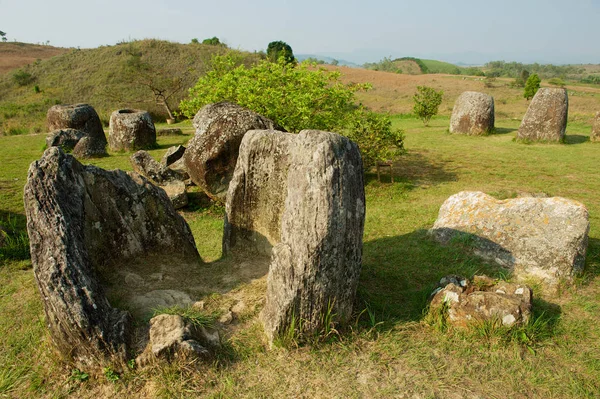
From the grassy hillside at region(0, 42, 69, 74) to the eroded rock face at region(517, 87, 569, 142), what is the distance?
42.6m

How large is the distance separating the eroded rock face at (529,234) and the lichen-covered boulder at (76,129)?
500 inches

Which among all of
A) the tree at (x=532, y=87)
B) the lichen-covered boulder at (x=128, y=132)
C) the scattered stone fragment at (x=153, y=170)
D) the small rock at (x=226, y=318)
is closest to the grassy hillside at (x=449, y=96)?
the tree at (x=532, y=87)

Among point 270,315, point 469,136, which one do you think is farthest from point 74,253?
point 469,136

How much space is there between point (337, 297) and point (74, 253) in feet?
8.83

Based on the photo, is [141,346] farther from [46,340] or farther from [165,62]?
[165,62]

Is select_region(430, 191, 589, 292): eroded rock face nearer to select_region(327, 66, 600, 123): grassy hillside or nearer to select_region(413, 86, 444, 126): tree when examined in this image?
select_region(413, 86, 444, 126): tree

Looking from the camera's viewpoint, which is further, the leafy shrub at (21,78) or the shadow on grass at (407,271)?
the leafy shrub at (21,78)

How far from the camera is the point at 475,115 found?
1898 cm

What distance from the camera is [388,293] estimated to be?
559cm

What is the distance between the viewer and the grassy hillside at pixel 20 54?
4081 cm

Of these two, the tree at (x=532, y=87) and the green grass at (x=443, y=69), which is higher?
the green grass at (x=443, y=69)

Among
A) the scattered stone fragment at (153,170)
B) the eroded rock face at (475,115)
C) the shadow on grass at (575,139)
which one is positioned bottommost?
the shadow on grass at (575,139)

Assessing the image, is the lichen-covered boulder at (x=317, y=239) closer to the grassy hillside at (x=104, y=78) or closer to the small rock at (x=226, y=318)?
the small rock at (x=226, y=318)

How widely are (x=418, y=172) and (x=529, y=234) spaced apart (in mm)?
7125
